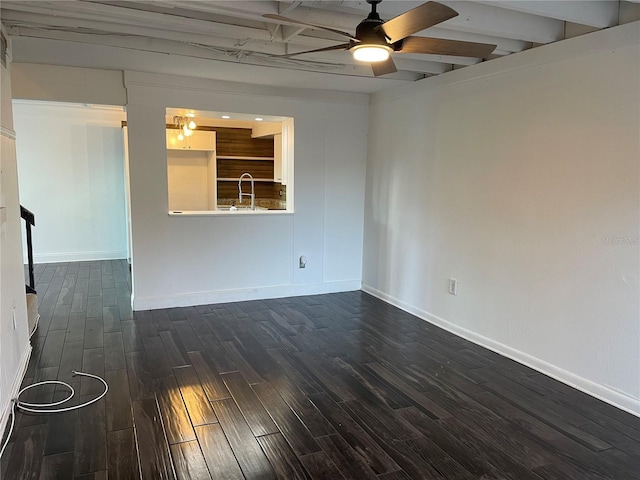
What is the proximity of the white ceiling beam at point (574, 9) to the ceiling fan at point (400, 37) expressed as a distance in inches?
11.1

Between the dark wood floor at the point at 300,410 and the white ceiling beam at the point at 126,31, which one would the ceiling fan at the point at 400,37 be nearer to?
the white ceiling beam at the point at 126,31

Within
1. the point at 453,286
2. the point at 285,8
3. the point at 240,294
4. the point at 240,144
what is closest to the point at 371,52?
the point at 285,8

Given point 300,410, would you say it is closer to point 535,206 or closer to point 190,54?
point 535,206

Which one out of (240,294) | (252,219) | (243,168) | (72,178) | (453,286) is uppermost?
(243,168)

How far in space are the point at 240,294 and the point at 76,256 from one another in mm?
3646

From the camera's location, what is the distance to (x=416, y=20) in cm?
209

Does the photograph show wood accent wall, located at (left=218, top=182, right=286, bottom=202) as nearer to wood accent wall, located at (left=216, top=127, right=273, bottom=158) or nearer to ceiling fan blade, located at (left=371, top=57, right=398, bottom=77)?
wood accent wall, located at (left=216, top=127, right=273, bottom=158)

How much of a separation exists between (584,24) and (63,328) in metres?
4.73

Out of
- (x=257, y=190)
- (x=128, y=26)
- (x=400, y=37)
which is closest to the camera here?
(x=400, y=37)

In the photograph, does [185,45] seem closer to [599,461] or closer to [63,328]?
[63,328]

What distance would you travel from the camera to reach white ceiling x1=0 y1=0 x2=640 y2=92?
8.73 ft

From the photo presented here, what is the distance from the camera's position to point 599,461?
2.36m

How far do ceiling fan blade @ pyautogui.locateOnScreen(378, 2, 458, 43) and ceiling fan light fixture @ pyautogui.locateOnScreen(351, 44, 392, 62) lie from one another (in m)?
0.06

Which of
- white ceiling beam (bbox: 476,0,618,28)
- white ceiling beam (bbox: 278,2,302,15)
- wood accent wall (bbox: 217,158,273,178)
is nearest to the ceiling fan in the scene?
white ceiling beam (bbox: 278,2,302,15)
